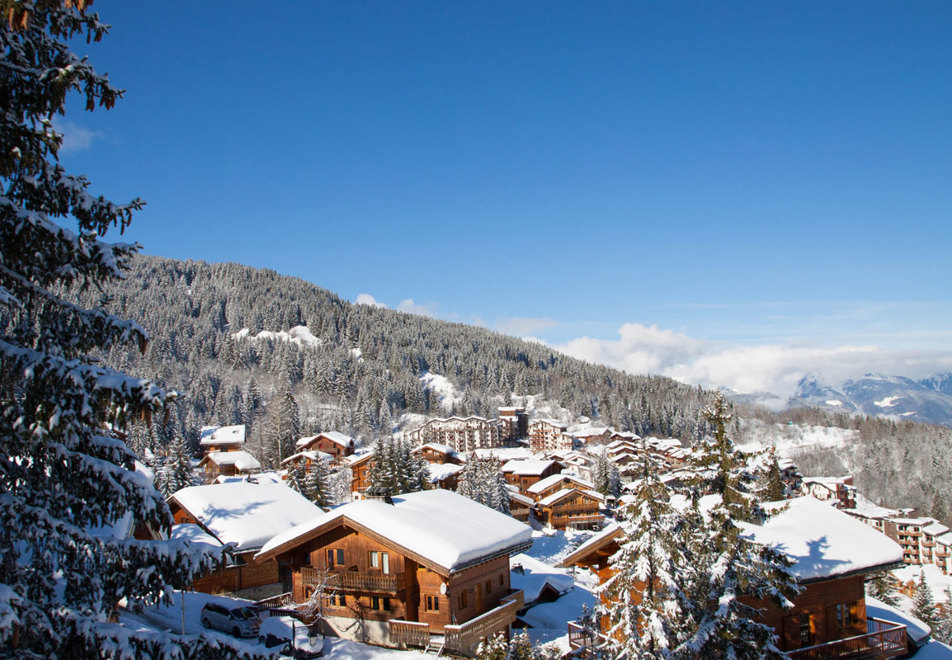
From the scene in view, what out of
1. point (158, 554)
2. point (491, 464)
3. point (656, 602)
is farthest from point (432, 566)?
point (491, 464)

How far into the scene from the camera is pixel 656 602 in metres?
16.2

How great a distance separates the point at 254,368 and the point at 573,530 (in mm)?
137988

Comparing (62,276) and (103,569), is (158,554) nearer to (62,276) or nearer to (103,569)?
(103,569)

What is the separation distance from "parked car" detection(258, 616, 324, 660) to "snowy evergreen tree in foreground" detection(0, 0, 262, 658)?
49.5 feet

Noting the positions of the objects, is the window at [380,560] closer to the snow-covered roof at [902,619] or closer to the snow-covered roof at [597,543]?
the snow-covered roof at [597,543]

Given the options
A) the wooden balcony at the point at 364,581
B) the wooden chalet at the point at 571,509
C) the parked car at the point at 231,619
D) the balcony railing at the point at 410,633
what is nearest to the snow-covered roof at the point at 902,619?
the balcony railing at the point at 410,633

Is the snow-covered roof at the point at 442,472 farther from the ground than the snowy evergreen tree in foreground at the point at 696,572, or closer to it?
closer to it

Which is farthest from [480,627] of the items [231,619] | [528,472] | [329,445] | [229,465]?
[329,445]

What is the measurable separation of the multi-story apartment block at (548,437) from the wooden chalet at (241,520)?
117 metres

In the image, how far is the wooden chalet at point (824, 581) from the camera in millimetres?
23281

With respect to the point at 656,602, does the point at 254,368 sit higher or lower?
higher

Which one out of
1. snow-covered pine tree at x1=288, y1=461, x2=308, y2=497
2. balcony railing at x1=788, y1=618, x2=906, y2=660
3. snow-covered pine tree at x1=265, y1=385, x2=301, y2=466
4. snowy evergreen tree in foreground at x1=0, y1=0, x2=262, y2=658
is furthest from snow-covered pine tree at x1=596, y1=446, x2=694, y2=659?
snow-covered pine tree at x1=265, y1=385, x2=301, y2=466

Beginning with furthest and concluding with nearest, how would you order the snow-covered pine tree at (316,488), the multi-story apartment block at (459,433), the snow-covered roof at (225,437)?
the multi-story apartment block at (459,433) < the snow-covered roof at (225,437) < the snow-covered pine tree at (316,488)

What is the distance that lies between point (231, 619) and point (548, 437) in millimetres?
134447
